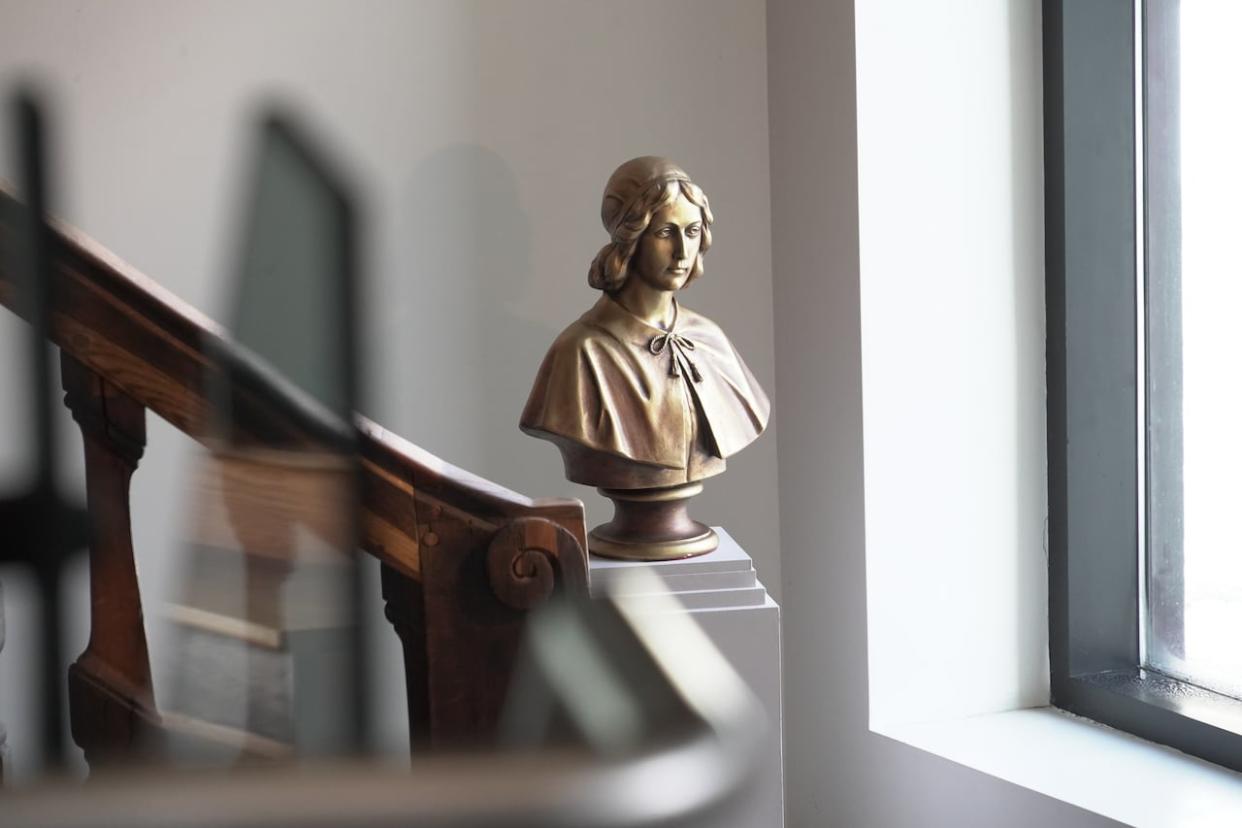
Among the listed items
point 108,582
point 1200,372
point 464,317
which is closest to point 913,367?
point 1200,372

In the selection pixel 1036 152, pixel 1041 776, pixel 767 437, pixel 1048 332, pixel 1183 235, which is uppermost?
pixel 1036 152

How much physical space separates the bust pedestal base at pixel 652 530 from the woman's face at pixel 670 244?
257 mm

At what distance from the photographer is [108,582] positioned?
26.2 inches

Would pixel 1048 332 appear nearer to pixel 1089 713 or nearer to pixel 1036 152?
pixel 1036 152

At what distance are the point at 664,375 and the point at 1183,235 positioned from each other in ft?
3.11

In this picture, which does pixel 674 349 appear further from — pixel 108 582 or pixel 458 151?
pixel 108 582

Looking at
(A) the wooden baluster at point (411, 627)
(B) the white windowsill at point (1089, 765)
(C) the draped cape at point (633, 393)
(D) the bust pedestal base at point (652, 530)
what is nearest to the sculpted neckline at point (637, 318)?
(C) the draped cape at point (633, 393)

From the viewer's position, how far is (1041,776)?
1.64 meters

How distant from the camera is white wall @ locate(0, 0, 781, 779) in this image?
1.79m

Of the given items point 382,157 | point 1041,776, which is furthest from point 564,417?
point 1041,776

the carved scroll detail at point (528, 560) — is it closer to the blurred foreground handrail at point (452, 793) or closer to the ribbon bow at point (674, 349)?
the blurred foreground handrail at point (452, 793)

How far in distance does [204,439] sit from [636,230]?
2.99 ft

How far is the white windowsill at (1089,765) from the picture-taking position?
151cm

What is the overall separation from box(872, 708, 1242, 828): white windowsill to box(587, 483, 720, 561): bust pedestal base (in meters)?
0.61
